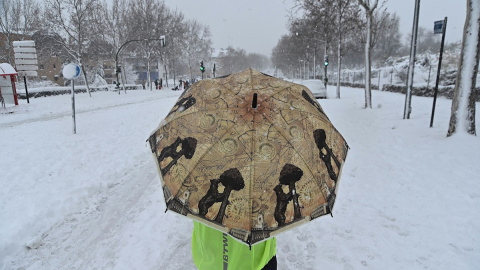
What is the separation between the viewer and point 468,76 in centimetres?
685

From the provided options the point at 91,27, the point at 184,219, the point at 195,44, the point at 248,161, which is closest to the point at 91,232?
the point at 184,219

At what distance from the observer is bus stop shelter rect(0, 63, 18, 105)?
1667cm

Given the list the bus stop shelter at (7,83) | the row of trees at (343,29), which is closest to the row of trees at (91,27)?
the bus stop shelter at (7,83)

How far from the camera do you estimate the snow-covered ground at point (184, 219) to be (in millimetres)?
3490

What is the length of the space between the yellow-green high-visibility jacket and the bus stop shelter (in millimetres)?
20603

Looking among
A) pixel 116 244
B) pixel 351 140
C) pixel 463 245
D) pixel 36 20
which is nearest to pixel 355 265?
pixel 463 245

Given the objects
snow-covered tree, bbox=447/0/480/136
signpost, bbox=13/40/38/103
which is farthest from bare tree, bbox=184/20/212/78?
snow-covered tree, bbox=447/0/480/136

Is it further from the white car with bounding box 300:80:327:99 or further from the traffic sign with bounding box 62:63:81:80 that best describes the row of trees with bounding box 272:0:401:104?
the traffic sign with bounding box 62:63:81:80

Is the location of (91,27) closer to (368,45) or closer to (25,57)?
(25,57)

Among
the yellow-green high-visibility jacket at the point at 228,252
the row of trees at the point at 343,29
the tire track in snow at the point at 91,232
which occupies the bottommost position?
the tire track in snow at the point at 91,232

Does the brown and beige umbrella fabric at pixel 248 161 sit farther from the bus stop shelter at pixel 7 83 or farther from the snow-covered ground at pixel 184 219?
the bus stop shelter at pixel 7 83

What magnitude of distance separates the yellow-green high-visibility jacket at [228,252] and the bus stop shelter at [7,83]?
67.6 feet

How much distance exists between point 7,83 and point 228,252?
21387mm

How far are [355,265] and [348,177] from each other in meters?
2.99
